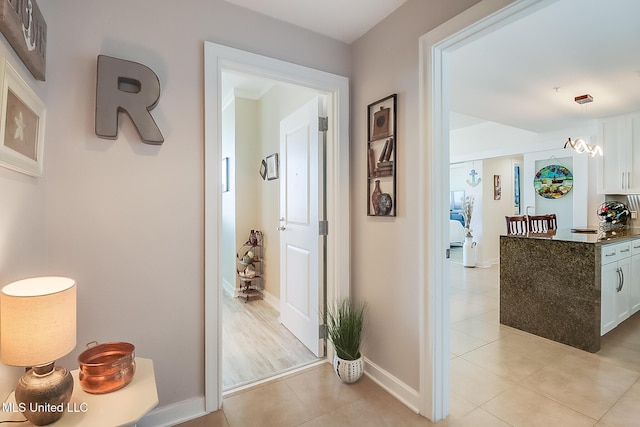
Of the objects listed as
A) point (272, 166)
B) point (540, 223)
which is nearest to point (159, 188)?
point (272, 166)

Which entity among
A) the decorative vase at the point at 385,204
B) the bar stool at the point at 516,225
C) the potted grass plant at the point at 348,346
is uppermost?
the decorative vase at the point at 385,204

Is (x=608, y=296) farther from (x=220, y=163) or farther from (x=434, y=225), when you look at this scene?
(x=220, y=163)

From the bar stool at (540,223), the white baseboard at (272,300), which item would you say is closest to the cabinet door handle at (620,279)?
the bar stool at (540,223)

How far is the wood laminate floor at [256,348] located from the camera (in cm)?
222

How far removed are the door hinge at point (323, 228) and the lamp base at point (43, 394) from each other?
1664 mm

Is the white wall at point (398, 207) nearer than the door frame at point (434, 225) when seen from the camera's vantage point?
No

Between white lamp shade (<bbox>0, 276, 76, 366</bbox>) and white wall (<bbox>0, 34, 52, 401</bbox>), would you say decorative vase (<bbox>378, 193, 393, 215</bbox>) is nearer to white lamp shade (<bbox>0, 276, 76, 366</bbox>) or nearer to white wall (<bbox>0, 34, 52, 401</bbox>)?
white lamp shade (<bbox>0, 276, 76, 366</bbox>)

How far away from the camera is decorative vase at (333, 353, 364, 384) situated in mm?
2016

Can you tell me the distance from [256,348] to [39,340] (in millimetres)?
1892

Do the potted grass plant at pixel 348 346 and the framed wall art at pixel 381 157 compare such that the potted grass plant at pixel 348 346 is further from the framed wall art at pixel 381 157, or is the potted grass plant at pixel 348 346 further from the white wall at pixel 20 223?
the white wall at pixel 20 223

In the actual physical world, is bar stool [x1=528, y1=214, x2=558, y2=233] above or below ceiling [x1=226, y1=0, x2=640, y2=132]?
below

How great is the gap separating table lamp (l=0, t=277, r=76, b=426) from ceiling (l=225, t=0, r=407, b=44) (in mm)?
1790

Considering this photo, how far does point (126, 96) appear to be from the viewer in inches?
59.8

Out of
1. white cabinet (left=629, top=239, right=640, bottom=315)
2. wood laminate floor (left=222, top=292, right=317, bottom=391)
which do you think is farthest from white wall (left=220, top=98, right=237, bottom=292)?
white cabinet (left=629, top=239, right=640, bottom=315)
